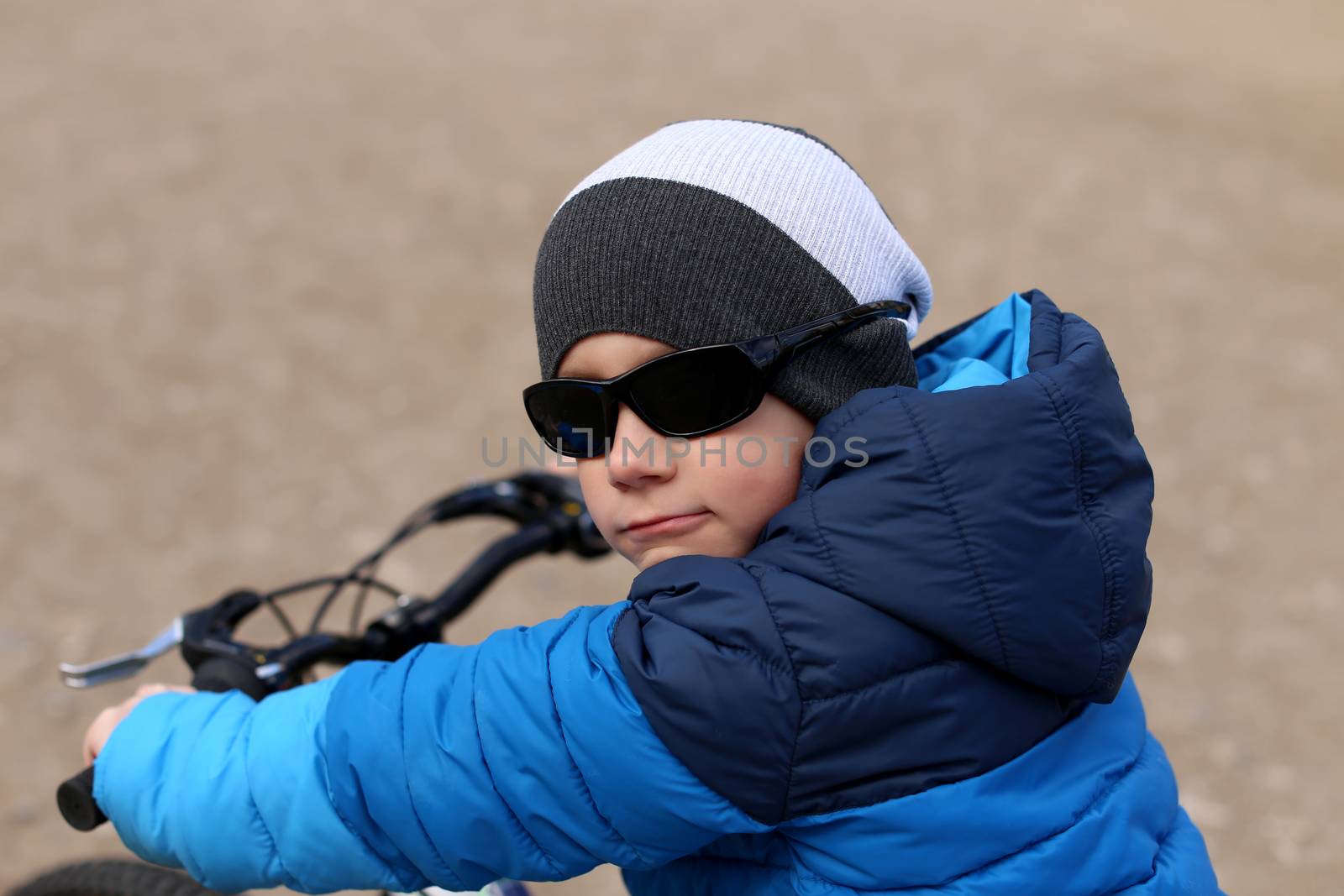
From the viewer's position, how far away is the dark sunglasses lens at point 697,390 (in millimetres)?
1173

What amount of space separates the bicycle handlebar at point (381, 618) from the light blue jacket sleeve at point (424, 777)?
99 millimetres

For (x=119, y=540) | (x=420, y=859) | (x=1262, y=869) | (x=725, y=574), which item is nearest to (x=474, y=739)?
(x=420, y=859)

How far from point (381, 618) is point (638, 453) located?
0.56 meters

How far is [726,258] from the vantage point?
1193 millimetres

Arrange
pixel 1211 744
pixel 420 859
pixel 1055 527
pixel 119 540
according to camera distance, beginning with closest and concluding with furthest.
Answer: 1. pixel 1055 527
2. pixel 420 859
3. pixel 1211 744
4. pixel 119 540

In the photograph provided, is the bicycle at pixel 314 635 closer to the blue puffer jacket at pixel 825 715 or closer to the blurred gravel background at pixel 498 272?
the blue puffer jacket at pixel 825 715

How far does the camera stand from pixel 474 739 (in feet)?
3.63

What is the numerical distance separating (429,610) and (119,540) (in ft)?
7.21

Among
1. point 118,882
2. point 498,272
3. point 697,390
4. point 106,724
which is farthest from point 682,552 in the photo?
point 498,272

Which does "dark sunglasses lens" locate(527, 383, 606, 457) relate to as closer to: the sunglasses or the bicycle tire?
the sunglasses

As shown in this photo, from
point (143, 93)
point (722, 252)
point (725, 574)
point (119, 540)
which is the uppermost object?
point (143, 93)

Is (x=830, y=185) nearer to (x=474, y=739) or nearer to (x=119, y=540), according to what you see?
(x=474, y=739)

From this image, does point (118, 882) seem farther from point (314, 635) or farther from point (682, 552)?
point (682, 552)

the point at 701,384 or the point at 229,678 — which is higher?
the point at 701,384
